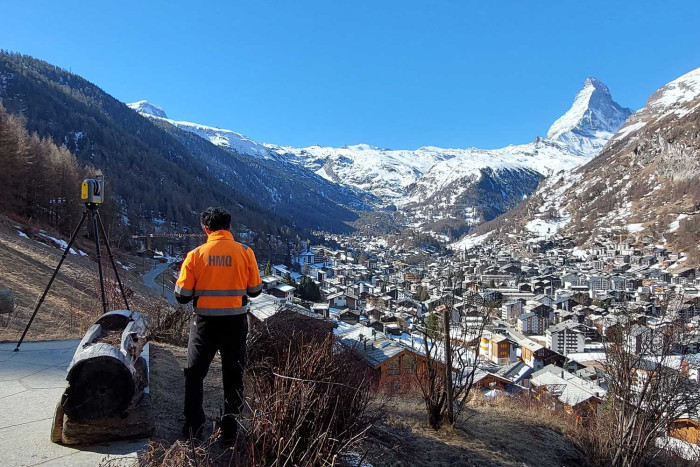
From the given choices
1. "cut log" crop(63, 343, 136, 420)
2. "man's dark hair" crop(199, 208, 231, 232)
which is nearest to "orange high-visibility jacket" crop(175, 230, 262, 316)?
"man's dark hair" crop(199, 208, 231, 232)

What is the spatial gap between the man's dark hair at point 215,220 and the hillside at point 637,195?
84.7m

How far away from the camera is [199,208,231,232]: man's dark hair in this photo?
3322 mm

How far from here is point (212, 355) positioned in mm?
3141

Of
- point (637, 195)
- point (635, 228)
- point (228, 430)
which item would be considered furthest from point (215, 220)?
point (637, 195)

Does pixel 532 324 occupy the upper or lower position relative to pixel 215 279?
lower

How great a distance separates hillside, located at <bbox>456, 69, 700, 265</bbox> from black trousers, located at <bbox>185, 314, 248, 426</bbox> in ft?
278

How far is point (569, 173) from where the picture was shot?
155 meters

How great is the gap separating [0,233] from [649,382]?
20.5 m

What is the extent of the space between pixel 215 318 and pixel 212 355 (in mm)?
284

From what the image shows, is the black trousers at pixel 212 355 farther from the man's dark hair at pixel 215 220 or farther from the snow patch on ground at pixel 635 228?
the snow patch on ground at pixel 635 228

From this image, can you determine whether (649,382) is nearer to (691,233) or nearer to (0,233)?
(0,233)

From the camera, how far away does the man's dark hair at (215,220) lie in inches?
131

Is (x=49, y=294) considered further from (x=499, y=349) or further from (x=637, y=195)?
(x=637, y=195)

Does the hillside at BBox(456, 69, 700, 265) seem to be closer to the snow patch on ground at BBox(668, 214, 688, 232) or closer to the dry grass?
the snow patch on ground at BBox(668, 214, 688, 232)
